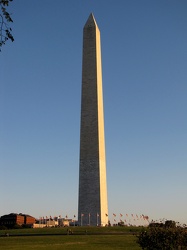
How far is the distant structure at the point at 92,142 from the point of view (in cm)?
5300

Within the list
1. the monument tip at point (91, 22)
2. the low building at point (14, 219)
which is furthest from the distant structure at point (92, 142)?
the low building at point (14, 219)

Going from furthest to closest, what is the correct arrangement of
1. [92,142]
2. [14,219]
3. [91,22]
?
[14,219] < [91,22] < [92,142]

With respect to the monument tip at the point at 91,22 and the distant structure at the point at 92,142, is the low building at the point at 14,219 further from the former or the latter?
the monument tip at the point at 91,22

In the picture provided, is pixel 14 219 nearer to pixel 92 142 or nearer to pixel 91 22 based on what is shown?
pixel 92 142

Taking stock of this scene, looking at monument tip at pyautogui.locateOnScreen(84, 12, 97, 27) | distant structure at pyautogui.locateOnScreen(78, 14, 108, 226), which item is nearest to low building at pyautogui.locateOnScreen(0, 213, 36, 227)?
distant structure at pyautogui.locateOnScreen(78, 14, 108, 226)

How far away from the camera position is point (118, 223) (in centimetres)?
6309

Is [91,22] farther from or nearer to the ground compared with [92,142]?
farther from the ground

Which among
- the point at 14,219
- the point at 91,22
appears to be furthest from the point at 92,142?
the point at 14,219

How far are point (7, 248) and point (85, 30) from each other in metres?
41.4

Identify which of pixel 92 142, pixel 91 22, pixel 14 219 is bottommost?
pixel 14 219

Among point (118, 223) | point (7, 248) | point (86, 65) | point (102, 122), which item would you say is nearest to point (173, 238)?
point (7, 248)

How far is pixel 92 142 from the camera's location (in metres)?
54.6

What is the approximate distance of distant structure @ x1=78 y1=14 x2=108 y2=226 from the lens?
174 ft

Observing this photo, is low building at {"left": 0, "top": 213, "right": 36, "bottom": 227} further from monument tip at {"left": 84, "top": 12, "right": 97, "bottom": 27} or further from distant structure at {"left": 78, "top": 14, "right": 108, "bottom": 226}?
monument tip at {"left": 84, "top": 12, "right": 97, "bottom": 27}
